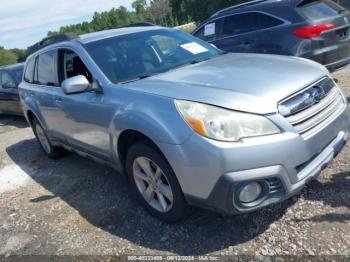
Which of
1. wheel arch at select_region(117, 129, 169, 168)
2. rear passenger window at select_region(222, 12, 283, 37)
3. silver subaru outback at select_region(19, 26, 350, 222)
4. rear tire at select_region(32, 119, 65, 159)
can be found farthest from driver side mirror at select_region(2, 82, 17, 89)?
wheel arch at select_region(117, 129, 169, 168)

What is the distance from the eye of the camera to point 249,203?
290cm

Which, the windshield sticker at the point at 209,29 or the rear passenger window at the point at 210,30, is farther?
the windshield sticker at the point at 209,29

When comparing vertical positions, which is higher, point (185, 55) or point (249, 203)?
point (185, 55)

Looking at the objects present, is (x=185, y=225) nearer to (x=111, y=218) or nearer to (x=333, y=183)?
(x=111, y=218)

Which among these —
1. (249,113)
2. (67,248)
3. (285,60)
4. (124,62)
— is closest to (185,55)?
(124,62)

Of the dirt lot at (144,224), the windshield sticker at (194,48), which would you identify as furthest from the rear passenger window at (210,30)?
the dirt lot at (144,224)

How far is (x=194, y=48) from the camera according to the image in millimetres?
4520

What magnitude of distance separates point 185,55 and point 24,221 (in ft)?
8.24

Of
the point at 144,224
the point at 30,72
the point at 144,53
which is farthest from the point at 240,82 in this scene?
the point at 30,72

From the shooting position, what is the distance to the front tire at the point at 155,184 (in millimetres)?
3197

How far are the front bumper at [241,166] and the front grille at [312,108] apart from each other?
8cm

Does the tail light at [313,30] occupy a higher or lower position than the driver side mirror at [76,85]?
lower

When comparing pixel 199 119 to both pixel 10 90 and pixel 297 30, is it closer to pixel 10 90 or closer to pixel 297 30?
pixel 297 30

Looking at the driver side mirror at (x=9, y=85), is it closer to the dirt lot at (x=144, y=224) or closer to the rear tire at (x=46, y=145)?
the rear tire at (x=46, y=145)
